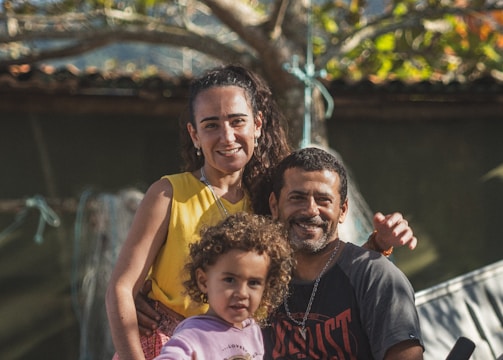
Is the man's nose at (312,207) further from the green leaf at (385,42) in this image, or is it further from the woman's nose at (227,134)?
the green leaf at (385,42)

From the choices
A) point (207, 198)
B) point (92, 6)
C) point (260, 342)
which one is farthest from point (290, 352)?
point (92, 6)

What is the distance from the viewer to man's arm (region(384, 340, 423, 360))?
2.50 m

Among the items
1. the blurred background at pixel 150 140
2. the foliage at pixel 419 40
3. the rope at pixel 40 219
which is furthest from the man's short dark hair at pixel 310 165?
the rope at pixel 40 219

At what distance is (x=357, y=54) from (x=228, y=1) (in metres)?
2.57

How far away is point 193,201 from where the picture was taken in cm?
284

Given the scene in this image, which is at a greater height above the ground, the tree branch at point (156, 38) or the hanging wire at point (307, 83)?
the tree branch at point (156, 38)

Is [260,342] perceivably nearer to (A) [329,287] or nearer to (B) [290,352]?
(B) [290,352]

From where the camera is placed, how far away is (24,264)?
22.1 feet

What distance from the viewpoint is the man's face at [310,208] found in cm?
270

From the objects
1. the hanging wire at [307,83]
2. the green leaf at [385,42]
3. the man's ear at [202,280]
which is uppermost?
the green leaf at [385,42]

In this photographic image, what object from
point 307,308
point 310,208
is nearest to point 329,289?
point 307,308

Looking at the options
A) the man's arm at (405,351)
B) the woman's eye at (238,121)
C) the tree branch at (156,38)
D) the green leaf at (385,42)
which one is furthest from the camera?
the green leaf at (385,42)

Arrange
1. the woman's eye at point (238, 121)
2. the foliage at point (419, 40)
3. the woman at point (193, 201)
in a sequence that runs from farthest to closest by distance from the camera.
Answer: the foliage at point (419, 40) → the woman's eye at point (238, 121) → the woman at point (193, 201)

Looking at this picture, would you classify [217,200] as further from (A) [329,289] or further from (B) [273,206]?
(A) [329,289]
